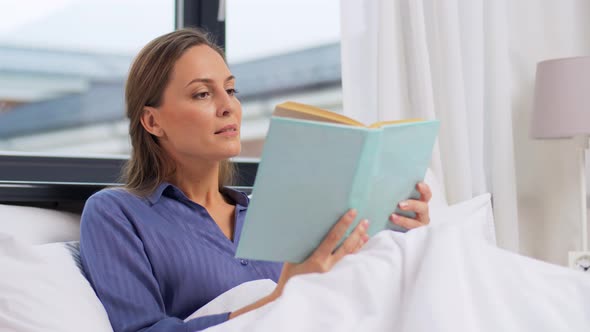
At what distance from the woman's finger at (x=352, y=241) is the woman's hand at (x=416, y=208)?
187 millimetres

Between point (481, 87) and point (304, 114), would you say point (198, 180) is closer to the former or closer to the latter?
point (304, 114)

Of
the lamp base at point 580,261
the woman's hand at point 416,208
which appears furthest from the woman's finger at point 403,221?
the lamp base at point 580,261

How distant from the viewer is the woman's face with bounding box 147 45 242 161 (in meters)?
1.72

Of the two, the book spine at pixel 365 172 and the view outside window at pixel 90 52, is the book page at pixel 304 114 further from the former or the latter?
the view outside window at pixel 90 52

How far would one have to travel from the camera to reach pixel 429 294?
115 centimetres

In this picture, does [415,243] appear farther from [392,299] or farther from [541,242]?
[541,242]

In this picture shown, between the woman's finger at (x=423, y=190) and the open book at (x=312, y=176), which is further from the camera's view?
the woman's finger at (x=423, y=190)

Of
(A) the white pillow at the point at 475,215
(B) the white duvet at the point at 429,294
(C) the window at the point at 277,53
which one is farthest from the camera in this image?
(C) the window at the point at 277,53

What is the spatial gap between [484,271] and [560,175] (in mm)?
2001

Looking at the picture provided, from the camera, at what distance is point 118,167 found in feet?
8.21

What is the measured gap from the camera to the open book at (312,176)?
121 cm

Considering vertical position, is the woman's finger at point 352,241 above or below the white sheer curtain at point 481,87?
below

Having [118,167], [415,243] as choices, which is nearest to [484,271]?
[415,243]

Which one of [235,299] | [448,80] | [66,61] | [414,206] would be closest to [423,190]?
[414,206]
